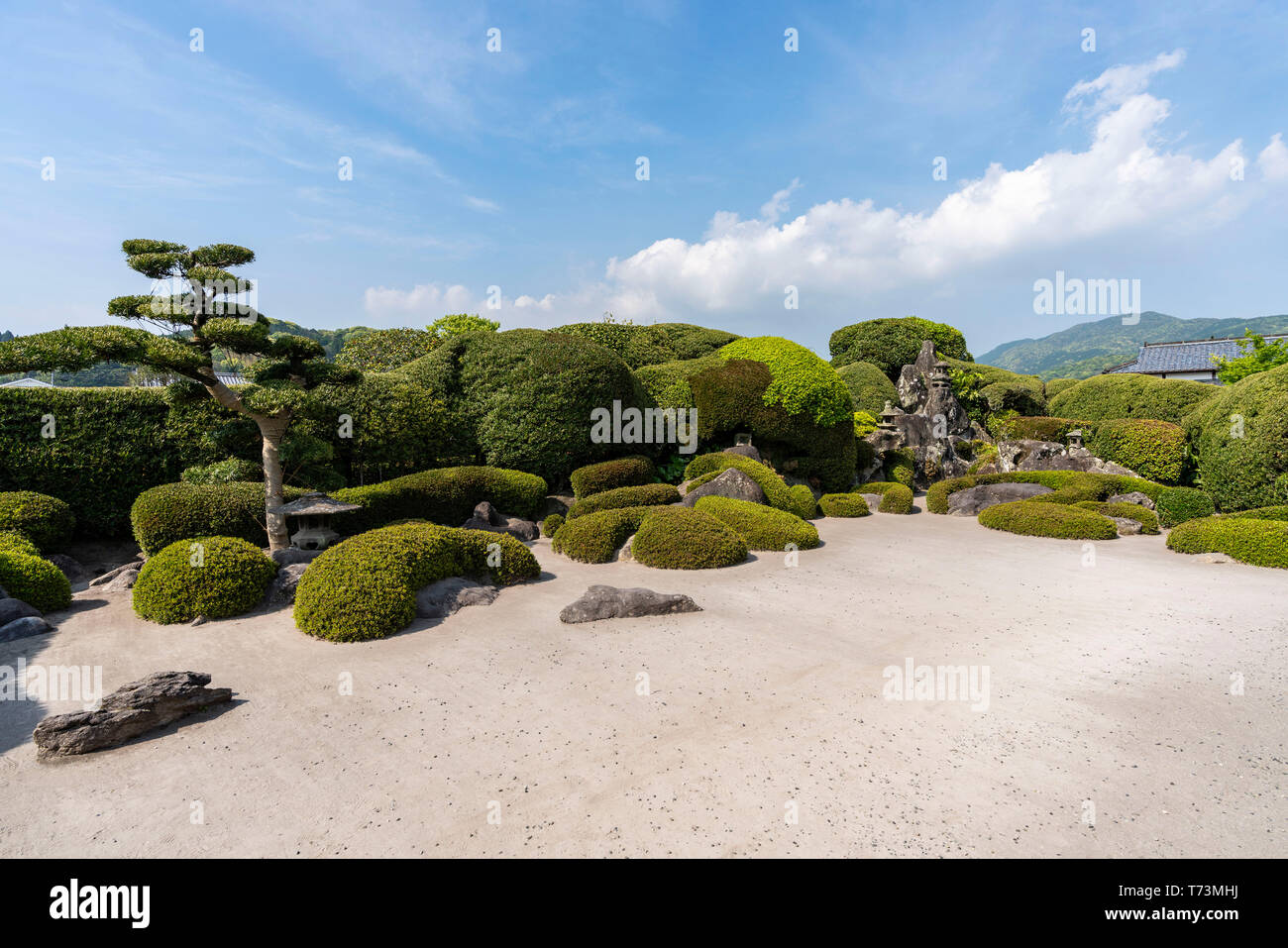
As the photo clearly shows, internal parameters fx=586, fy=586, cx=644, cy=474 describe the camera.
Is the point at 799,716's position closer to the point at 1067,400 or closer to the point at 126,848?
the point at 126,848

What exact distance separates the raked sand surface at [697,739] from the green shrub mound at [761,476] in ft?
19.4

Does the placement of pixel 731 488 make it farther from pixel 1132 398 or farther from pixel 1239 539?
pixel 1132 398

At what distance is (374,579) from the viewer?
23.7 ft

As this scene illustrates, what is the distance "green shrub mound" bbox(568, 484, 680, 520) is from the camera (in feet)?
41.6

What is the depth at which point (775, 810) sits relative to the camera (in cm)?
375

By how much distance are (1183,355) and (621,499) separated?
49280mm

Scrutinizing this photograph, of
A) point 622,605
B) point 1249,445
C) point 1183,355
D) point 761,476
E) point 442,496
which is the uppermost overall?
point 1183,355

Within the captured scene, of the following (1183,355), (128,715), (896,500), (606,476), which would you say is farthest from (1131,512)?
(1183,355)

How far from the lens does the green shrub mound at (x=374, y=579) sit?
274 inches

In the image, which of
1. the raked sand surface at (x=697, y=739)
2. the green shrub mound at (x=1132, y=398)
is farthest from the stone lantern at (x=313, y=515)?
the green shrub mound at (x=1132, y=398)

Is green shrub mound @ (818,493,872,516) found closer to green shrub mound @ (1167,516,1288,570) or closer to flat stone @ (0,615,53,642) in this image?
green shrub mound @ (1167,516,1288,570)

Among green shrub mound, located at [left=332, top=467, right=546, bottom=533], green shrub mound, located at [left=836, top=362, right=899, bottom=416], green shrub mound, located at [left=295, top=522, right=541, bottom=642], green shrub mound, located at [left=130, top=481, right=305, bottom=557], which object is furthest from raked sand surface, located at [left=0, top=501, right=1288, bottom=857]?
green shrub mound, located at [left=836, top=362, right=899, bottom=416]

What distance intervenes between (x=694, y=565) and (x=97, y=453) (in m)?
11.4

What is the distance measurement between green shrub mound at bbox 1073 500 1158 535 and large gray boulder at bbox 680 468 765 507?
7.81 metres
